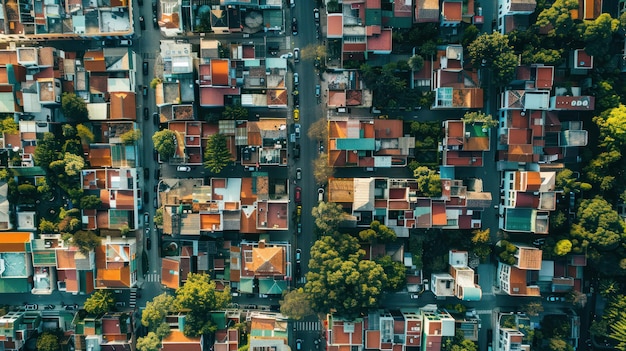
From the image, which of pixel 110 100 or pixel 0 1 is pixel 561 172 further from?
pixel 0 1

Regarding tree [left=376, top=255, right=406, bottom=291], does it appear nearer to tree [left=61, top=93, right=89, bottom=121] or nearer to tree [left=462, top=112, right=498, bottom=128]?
tree [left=462, top=112, right=498, bottom=128]

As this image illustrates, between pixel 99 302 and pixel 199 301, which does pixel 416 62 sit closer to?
pixel 199 301

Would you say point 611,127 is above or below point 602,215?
above

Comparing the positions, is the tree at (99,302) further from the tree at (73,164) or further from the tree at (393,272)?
the tree at (393,272)

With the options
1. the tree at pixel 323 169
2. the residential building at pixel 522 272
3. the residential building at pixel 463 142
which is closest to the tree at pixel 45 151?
the tree at pixel 323 169

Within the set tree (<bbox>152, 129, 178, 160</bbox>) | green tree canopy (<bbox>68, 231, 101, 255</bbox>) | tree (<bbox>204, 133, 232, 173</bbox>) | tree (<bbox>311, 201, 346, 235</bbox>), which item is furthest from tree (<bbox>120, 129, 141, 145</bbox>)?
tree (<bbox>311, 201, 346, 235</bbox>)

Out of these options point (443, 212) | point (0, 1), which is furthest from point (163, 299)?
point (0, 1)
